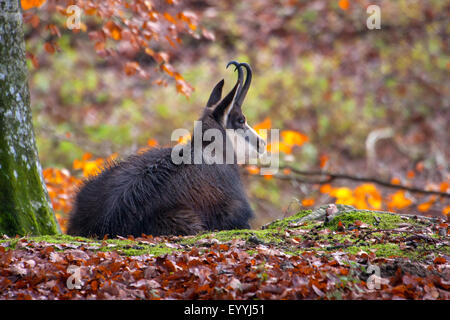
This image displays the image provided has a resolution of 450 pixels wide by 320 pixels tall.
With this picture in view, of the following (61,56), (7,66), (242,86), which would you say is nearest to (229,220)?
(242,86)

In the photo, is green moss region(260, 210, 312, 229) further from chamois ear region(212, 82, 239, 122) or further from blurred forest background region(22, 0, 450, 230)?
blurred forest background region(22, 0, 450, 230)

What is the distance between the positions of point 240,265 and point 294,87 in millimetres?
12188

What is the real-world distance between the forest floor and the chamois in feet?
1.27

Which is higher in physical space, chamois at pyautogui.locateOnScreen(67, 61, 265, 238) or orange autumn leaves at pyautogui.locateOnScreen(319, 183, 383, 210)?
chamois at pyautogui.locateOnScreen(67, 61, 265, 238)

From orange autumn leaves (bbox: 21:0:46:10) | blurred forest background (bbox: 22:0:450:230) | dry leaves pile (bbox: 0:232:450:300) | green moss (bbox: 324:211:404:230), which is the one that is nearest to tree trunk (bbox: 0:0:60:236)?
dry leaves pile (bbox: 0:232:450:300)

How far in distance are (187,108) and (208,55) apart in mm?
3942

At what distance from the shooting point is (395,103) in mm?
16203

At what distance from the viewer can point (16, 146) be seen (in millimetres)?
5449

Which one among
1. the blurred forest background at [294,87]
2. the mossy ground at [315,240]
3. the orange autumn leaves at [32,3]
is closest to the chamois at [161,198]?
the mossy ground at [315,240]

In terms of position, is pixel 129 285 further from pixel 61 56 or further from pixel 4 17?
pixel 61 56

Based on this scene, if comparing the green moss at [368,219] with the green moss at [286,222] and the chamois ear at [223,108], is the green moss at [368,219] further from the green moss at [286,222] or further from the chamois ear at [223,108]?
the chamois ear at [223,108]

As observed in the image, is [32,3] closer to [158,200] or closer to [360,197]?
[158,200]

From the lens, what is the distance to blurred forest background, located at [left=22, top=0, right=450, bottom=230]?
14.3 m

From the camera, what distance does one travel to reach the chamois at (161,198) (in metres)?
5.70
